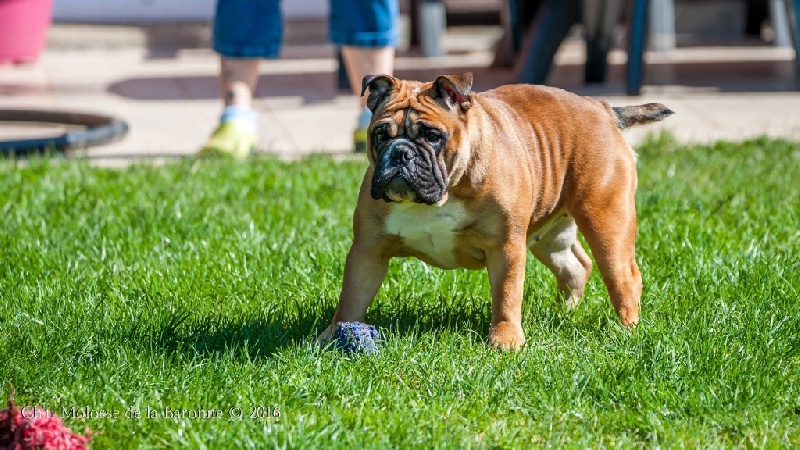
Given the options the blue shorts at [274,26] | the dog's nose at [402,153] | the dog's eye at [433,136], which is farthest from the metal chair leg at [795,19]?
the dog's nose at [402,153]

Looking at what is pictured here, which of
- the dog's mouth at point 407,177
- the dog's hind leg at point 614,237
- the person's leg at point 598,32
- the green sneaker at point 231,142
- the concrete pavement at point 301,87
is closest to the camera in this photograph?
the dog's mouth at point 407,177

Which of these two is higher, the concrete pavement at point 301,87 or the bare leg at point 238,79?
the bare leg at point 238,79

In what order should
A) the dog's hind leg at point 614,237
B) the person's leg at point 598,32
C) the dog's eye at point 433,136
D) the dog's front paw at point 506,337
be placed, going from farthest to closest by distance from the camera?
1. the person's leg at point 598,32
2. the dog's hind leg at point 614,237
3. the dog's front paw at point 506,337
4. the dog's eye at point 433,136

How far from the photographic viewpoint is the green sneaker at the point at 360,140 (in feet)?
20.4

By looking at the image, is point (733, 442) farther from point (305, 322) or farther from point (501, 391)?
point (305, 322)

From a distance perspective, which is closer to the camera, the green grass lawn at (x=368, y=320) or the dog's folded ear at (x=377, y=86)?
the green grass lawn at (x=368, y=320)

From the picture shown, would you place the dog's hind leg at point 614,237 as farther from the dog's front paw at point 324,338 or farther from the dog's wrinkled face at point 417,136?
the dog's front paw at point 324,338

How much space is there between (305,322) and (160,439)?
0.98m

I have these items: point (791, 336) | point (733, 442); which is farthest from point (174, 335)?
point (791, 336)

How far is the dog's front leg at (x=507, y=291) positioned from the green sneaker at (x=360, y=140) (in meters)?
2.68

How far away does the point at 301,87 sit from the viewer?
8.62 m

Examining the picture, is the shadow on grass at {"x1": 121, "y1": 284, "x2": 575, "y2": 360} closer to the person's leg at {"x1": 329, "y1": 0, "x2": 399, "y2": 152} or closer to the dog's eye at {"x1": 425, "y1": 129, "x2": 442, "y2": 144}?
the dog's eye at {"x1": 425, "y1": 129, "x2": 442, "y2": 144}

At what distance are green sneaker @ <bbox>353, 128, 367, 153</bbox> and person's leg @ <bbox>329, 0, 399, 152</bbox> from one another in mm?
136

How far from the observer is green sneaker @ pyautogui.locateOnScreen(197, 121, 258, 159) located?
6.23m
